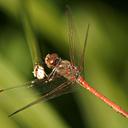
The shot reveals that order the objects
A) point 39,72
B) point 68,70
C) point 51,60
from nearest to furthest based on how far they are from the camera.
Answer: point 39,72
point 51,60
point 68,70

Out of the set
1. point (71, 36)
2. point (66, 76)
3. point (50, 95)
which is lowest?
point (50, 95)

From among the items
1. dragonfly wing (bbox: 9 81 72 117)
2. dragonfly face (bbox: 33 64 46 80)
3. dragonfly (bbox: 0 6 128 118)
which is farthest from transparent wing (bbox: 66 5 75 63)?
dragonfly face (bbox: 33 64 46 80)

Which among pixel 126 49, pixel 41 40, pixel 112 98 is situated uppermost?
pixel 41 40

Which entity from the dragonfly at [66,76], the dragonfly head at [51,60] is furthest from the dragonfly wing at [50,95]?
the dragonfly head at [51,60]

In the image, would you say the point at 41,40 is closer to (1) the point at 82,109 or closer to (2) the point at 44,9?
(2) the point at 44,9

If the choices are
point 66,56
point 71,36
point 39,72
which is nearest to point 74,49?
point 71,36

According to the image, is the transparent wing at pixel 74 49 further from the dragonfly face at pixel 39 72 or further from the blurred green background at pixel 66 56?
the dragonfly face at pixel 39 72

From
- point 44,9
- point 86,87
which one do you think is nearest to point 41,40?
point 44,9

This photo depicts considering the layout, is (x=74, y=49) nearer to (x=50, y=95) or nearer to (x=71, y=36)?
(x=71, y=36)
